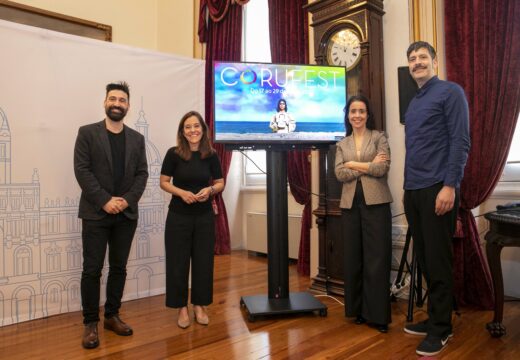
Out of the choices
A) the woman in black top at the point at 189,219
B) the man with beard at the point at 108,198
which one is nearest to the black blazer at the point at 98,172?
the man with beard at the point at 108,198

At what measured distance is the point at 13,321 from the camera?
8.75ft

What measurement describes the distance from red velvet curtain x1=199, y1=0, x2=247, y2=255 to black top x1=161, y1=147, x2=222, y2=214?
2327mm

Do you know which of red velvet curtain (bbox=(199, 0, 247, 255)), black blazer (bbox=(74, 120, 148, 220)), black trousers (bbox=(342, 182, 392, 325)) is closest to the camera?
black blazer (bbox=(74, 120, 148, 220))

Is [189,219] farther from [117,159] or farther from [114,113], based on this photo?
[114,113]

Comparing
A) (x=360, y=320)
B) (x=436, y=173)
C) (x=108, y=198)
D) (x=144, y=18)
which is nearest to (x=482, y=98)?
(x=436, y=173)

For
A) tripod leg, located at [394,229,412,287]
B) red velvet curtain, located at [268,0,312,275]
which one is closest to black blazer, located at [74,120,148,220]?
tripod leg, located at [394,229,412,287]

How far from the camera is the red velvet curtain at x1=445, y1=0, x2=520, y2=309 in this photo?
269cm

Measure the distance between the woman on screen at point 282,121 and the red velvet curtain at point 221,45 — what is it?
7.25 ft

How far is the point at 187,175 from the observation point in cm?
255

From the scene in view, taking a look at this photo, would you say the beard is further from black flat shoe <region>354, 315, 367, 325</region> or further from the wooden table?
the wooden table

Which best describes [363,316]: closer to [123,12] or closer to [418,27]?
[418,27]

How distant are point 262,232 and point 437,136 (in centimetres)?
293

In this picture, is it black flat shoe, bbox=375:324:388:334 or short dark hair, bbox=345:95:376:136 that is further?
short dark hair, bbox=345:95:376:136

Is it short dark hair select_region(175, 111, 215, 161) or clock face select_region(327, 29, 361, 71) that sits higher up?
clock face select_region(327, 29, 361, 71)
